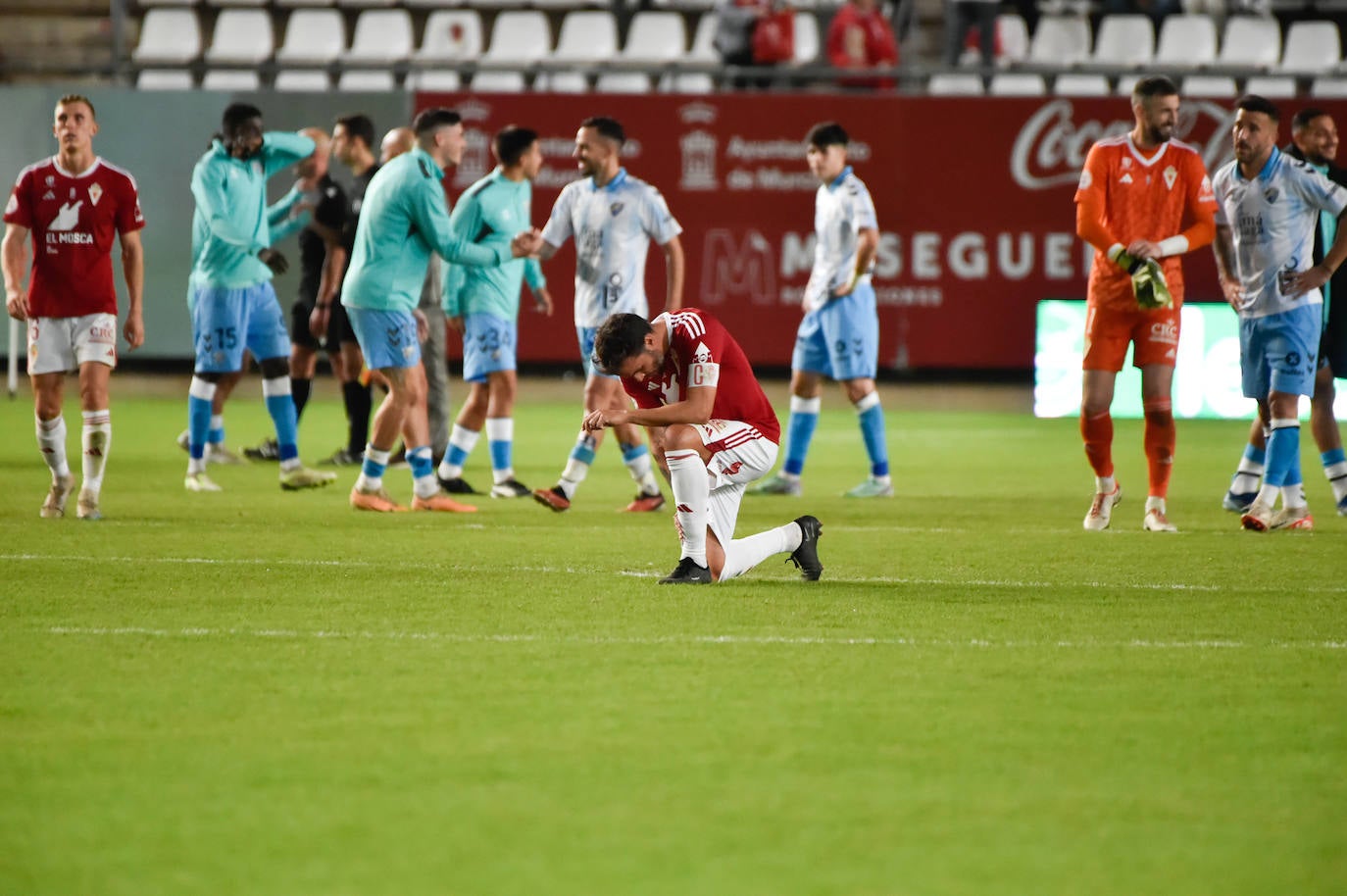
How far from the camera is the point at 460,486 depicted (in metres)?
12.0

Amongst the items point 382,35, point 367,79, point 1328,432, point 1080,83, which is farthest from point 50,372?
point 1080,83

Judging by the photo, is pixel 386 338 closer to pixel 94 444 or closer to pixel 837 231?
pixel 94 444

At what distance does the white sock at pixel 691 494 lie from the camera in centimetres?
749

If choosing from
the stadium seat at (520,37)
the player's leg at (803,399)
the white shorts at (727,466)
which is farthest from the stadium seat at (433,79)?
the white shorts at (727,466)

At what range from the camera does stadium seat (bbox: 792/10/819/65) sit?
2331 centimetres

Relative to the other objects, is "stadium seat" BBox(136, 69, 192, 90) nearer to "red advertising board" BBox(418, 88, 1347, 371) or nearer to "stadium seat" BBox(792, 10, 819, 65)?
"red advertising board" BBox(418, 88, 1347, 371)

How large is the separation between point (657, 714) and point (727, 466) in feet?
8.51

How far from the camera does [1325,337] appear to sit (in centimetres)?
1087

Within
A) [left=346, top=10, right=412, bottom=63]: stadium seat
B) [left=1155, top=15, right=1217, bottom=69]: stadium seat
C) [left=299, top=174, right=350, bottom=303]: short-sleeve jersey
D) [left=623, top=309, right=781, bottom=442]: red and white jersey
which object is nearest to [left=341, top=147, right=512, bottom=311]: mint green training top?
[left=623, top=309, right=781, bottom=442]: red and white jersey

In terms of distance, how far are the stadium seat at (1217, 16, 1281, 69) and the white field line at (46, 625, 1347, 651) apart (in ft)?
58.6

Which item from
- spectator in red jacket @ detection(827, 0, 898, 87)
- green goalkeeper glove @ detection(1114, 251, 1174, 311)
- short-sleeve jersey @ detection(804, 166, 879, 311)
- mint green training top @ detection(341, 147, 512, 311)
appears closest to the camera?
green goalkeeper glove @ detection(1114, 251, 1174, 311)

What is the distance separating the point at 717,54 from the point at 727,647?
1729 cm

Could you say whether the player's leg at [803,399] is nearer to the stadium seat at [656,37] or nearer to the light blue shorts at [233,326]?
the light blue shorts at [233,326]

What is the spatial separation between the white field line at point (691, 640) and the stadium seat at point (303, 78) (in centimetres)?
1680
